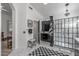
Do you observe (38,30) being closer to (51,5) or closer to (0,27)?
(51,5)

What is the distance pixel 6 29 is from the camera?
1.57m

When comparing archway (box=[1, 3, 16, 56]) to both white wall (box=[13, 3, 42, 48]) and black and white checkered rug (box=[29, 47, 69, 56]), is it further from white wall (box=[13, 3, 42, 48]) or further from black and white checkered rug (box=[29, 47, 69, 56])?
black and white checkered rug (box=[29, 47, 69, 56])

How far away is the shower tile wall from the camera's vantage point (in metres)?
1.56

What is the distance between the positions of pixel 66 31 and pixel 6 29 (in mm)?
1253

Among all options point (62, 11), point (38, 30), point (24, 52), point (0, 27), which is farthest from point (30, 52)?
point (62, 11)

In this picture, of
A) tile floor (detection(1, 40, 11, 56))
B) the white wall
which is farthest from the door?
tile floor (detection(1, 40, 11, 56))

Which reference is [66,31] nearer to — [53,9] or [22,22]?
[53,9]

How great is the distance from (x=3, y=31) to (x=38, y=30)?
72cm

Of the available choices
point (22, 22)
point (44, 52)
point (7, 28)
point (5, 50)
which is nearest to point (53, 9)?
point (22, 22)

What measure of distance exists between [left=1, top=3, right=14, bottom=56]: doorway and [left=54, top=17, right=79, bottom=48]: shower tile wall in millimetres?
955

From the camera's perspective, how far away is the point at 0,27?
1.50 metres

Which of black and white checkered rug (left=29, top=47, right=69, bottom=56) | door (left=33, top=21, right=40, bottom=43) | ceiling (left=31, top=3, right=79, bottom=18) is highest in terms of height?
ceiling (left=31, top=3, right=79, bottom=18)

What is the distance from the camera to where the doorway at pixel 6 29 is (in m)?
1.53

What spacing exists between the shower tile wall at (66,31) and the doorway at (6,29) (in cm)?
96
